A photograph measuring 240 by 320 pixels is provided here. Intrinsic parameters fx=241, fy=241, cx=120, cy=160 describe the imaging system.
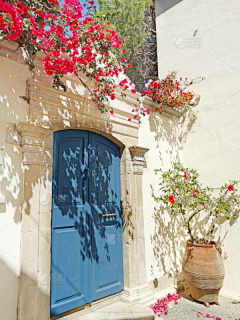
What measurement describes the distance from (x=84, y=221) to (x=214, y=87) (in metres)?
3.51

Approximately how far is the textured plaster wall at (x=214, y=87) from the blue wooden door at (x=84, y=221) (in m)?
1.95

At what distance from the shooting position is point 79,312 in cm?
288

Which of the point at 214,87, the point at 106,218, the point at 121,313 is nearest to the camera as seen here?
the point at 121,313

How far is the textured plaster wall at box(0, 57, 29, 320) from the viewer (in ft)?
7.58

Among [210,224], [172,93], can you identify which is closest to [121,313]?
[210,224]

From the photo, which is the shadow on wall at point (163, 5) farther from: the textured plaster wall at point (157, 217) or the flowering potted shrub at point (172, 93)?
the textured plaster wall at point (157, 217)

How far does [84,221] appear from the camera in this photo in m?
3.09

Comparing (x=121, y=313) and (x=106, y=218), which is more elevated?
(x=106, y=218)

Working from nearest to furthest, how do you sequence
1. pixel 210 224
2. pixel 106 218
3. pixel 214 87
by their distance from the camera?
pixel 106 218 < pixel 210 224 < pixel 214 87

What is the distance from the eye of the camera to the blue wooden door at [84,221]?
282cm

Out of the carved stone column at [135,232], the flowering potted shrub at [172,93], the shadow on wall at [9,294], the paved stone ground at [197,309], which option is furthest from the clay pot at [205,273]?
the flowering potted shrub at [172,93]

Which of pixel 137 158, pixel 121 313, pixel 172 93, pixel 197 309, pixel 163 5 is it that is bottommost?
pixel 197 309

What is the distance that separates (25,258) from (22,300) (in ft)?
1.25

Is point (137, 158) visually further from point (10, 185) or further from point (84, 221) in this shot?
point (10, 185)
